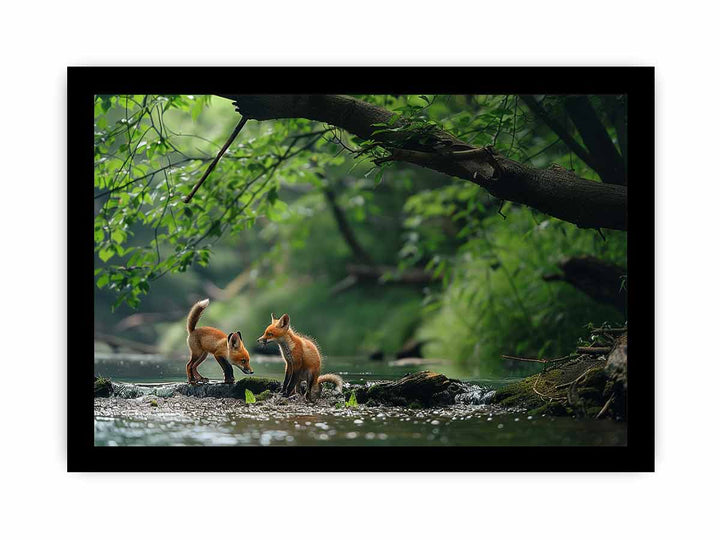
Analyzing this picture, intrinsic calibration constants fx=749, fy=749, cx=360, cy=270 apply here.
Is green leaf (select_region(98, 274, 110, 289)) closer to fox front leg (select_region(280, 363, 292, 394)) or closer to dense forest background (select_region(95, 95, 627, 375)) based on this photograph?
dense forest background (select_region(95, 95, 627, 375))

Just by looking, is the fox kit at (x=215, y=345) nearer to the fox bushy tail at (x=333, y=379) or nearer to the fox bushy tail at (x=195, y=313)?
the fox bushy tail at (x=195, y=313)

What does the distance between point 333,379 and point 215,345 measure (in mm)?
652

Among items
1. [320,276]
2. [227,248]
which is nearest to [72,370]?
[320,276]

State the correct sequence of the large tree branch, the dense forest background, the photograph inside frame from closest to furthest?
the photograph inside frame
the large tree branch
the dense forest background

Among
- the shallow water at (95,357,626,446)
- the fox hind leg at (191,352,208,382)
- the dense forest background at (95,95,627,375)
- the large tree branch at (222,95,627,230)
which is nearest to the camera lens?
the shallow water at (95,357,626,446)

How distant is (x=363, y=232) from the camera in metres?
10.1

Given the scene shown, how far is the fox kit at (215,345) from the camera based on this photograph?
3.90 meters

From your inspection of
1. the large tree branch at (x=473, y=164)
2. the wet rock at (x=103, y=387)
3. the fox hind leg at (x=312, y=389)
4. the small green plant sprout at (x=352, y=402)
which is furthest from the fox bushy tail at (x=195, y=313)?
the large tree branch at (x=473, y=164)

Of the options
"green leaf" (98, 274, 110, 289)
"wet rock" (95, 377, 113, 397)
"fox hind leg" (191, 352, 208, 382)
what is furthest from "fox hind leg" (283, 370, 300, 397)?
"green leaf" (98, 274, 110, 289)

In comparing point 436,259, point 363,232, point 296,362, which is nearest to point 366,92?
point 296,362

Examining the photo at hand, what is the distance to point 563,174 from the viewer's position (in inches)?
150

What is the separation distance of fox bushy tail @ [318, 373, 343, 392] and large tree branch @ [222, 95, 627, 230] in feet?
3.99

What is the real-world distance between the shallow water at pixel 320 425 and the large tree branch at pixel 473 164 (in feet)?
3.47

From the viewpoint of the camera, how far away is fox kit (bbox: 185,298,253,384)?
390 cm
